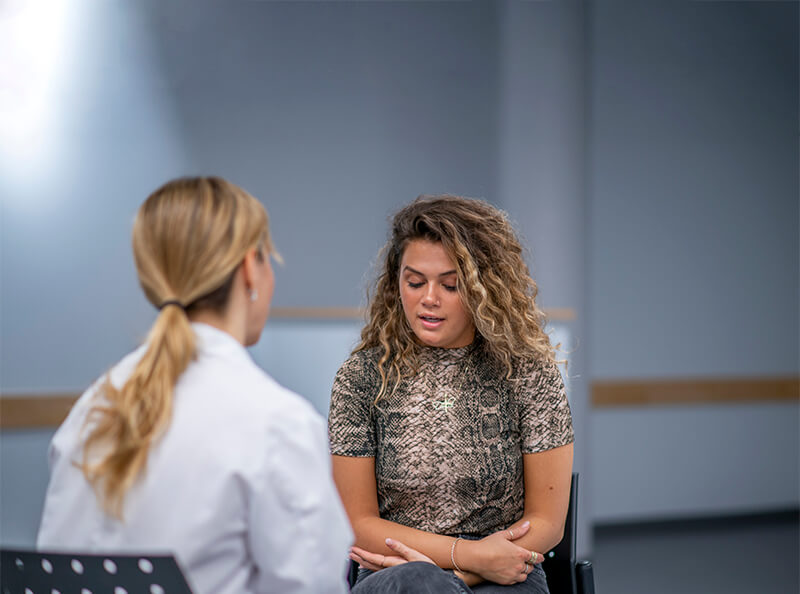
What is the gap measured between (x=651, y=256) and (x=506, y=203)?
3.54 feet

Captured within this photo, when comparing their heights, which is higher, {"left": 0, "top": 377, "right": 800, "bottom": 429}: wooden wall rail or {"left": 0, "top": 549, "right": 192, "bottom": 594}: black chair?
{"left": 0, "top": 549, "right": 192, "bottom": 594}: black chair

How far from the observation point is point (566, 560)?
1.92m

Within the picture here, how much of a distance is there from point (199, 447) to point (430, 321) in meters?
0.90

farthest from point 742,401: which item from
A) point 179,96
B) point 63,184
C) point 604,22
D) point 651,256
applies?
point 63,184

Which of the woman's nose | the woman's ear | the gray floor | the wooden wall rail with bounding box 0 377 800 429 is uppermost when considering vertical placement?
the woman's ear

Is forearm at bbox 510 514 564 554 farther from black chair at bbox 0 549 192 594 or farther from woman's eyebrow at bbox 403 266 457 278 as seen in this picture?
black chair at bbox 0 549 192 594

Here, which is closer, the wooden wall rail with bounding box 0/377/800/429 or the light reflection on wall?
the light reflection on wall

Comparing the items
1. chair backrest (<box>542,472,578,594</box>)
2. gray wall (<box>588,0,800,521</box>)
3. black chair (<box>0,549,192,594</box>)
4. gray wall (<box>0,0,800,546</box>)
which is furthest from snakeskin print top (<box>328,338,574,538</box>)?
gray wall (<box>588,0,800,521</box>)

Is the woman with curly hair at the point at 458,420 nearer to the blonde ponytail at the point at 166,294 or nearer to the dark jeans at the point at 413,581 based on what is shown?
the dark jeans at the point at 413,581

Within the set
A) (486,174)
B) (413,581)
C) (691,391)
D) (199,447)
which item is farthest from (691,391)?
(199,447)

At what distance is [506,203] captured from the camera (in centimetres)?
391

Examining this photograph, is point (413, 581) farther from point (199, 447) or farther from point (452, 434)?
point (199, 447)

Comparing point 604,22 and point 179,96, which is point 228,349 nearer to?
point 179,96

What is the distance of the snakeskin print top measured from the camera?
5.92ft
